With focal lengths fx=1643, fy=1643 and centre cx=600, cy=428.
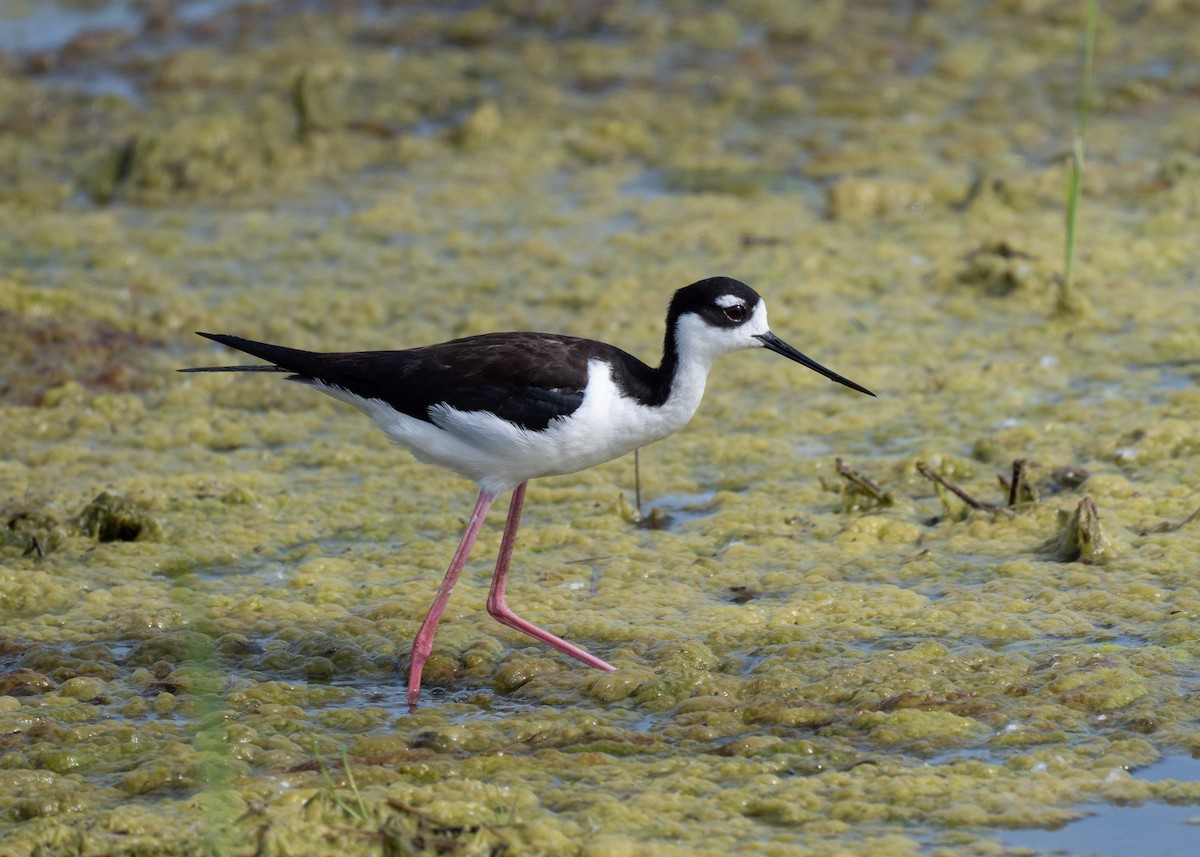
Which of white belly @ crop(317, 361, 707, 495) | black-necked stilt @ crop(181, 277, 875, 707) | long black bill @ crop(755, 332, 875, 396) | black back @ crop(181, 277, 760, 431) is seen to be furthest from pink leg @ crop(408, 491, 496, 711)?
long black bill @ crop(755, 332, 875, 396)

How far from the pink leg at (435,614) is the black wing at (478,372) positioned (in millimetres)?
347

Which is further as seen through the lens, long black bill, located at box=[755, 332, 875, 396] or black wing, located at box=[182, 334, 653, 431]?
long black bill, located at box=[755, 332, 875, 396]

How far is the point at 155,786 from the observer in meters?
3.96

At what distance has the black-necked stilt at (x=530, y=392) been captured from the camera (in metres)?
4.46

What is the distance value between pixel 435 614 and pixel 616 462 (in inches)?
64.8

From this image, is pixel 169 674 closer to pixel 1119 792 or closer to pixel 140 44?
pixel 1119 792

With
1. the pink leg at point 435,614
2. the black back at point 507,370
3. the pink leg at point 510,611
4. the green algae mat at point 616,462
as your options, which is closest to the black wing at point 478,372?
the black back at point 507,370

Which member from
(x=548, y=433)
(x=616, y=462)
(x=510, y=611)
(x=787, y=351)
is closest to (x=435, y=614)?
(x=510, y=611)

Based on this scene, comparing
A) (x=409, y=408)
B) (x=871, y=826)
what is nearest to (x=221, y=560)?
(x=409, y=408)

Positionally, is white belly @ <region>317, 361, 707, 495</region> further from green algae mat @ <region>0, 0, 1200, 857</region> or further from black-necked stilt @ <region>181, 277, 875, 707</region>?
green algae mat @ <region>0, 0, 1200, 857</region>

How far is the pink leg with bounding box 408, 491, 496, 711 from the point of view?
455 cm

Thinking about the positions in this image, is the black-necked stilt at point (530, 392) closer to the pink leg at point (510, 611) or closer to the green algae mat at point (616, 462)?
the pink leg at point (510, 611)

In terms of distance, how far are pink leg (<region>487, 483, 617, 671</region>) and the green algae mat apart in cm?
8

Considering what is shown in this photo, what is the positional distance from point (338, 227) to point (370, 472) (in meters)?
2.51
